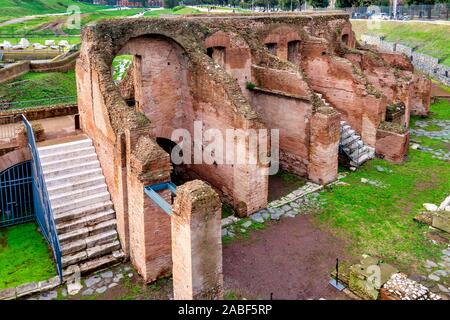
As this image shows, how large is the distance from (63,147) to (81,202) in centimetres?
178

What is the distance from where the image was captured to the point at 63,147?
38.5 ft

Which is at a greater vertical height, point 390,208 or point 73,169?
point 73,169

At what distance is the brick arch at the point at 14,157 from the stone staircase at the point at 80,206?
0.74m

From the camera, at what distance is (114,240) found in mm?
10648

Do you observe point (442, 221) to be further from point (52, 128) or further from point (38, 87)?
point (38, 87)

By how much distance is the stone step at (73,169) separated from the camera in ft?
36.4

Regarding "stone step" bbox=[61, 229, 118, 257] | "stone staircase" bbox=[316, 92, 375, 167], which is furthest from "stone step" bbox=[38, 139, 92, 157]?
"stone staircase" bbox=[316, 92, 375, 167]

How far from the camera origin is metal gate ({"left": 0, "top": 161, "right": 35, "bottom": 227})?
1199 centimetres

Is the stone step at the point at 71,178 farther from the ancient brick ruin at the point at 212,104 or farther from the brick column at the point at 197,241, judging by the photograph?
the brick column at the point at 197,241

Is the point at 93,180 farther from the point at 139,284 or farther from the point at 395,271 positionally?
the point at 395,271

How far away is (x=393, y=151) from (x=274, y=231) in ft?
22.9

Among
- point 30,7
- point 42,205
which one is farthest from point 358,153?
point 30,7

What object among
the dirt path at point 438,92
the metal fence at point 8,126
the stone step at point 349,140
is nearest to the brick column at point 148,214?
the metal fence at point 8,126

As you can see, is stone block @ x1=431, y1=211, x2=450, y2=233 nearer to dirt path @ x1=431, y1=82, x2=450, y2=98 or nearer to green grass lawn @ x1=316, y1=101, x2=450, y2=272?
green grass lawn @ x1=316, y1=101, x2=450, y2=272
